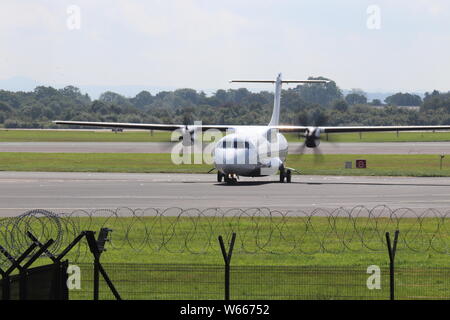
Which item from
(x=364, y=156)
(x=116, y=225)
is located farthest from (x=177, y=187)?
(x=364, y=156)

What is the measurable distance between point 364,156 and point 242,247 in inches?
2562

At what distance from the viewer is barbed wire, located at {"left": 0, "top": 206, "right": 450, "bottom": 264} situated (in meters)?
26.4

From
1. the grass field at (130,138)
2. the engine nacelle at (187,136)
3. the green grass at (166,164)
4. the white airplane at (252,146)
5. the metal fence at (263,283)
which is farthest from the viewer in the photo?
the grass field at (130,138)

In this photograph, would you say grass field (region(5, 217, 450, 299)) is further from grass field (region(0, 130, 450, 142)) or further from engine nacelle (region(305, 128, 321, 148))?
grass field (region(0, 130, 450, 142))

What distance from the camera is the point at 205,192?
44750 millimetres

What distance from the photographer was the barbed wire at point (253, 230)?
26391mm

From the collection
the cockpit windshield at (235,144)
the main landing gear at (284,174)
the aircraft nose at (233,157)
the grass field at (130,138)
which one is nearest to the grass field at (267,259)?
the aircraft nose at (233,157)

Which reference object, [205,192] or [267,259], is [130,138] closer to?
→ [205,192]

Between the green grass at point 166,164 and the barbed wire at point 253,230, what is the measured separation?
27.5 metres

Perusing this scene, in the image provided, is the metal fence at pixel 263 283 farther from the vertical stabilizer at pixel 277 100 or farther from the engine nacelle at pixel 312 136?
the vertical stabilizer at pixel 277 100

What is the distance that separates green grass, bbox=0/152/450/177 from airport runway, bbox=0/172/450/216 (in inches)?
253

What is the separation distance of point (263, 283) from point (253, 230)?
10.6 meters

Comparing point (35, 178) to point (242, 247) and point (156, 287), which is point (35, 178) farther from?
point (156, 287)

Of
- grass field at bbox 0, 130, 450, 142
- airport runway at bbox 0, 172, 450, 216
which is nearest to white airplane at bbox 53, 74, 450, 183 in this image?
airport runway at bbox 0, 172, 450, 216
